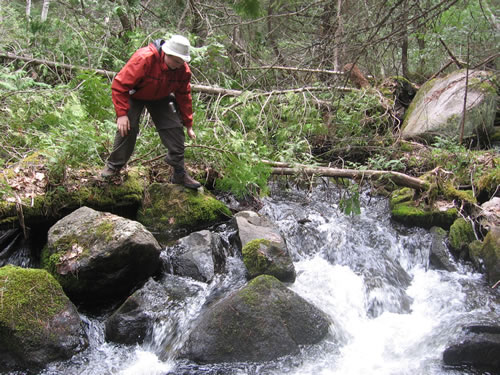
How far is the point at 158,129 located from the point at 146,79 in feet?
2.95

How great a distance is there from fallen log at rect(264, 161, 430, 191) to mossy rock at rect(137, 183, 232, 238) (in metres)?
1.37

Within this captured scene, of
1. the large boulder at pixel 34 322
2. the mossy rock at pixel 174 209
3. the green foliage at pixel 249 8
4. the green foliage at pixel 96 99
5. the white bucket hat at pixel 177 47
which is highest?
the green foliage at pixel 249 8

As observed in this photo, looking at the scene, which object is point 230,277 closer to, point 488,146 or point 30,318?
point 30,318

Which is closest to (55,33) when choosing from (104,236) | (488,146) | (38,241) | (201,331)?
(38,241)

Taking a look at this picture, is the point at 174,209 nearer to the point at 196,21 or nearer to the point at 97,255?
the point at 97,255

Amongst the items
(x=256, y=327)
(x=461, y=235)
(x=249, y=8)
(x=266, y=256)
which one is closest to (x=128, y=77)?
(x=249, y=8)

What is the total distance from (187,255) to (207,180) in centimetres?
203

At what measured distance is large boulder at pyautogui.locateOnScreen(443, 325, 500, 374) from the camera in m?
3.54

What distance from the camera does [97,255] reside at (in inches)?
166

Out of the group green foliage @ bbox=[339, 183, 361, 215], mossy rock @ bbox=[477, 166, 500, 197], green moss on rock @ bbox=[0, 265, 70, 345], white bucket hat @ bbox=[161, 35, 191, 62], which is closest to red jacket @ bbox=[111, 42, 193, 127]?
white bucket hat @ bbox=[161, 35, 191, 62]

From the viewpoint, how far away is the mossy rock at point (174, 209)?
577cm

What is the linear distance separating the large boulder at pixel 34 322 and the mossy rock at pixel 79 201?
1.07m

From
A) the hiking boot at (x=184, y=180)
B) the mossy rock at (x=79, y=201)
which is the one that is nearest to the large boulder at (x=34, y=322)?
the mossy rock at (x=79, y=201)

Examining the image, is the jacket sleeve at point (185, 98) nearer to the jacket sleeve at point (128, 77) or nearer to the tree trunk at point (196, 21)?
the jacket sleeve at point (128, 77)
